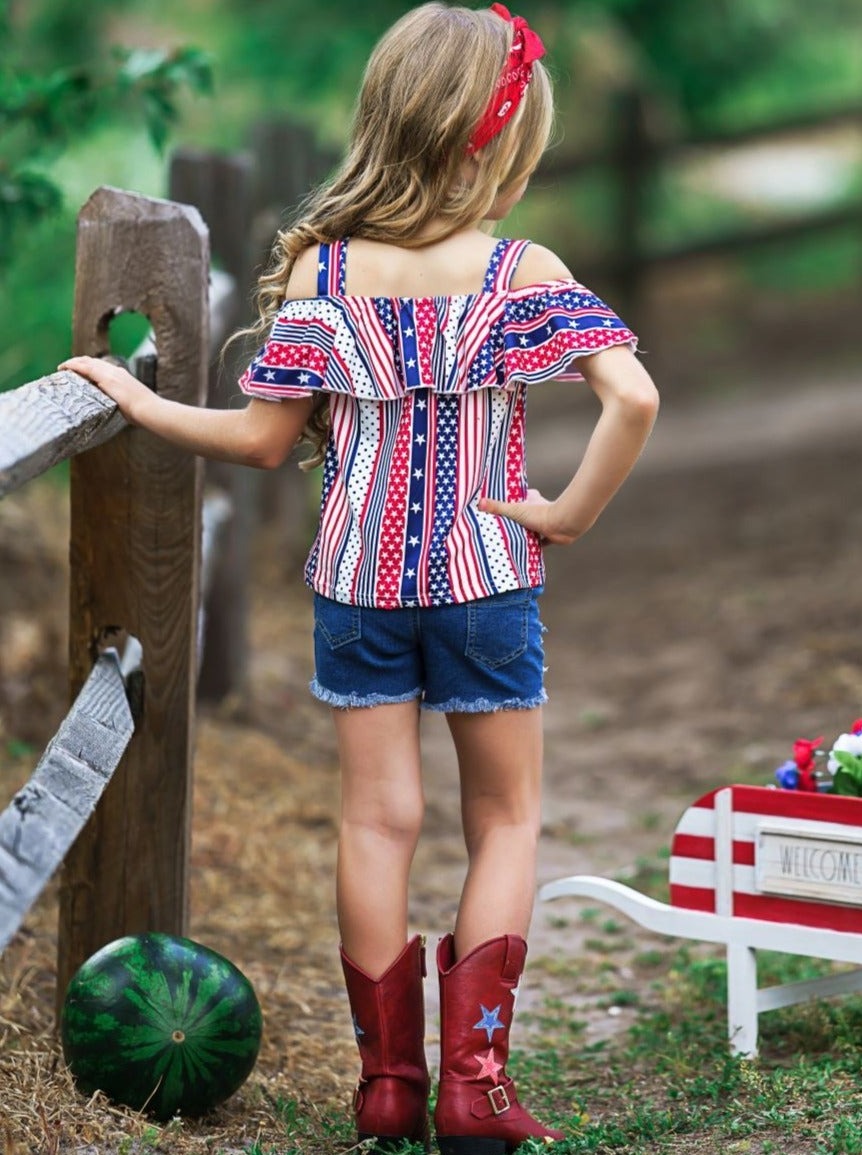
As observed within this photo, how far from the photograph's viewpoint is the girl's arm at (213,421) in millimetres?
2668

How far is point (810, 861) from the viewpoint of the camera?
2.92 meters

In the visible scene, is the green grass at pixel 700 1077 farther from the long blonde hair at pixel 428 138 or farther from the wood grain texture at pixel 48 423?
the long blonde hair at pixel 428 138

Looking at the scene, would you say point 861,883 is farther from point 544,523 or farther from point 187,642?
point 187,642

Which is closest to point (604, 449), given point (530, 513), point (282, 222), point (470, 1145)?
point (530, 513)

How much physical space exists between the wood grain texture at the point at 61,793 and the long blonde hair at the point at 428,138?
0.80 metres

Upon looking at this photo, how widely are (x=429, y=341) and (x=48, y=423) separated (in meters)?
0.59

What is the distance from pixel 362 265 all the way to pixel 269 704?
3683 millimetres

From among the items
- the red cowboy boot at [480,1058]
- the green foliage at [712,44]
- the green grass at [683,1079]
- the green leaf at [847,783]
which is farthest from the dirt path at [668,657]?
the green foliage at [712,44]

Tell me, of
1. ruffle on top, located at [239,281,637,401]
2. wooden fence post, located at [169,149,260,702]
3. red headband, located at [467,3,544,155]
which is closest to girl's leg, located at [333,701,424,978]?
ruffle on top, located at [239,281,637,401]

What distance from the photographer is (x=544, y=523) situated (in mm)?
2592

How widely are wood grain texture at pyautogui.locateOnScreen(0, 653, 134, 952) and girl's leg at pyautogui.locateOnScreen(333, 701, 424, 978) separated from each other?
0.38m

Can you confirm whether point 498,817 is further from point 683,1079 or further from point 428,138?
point 428,138

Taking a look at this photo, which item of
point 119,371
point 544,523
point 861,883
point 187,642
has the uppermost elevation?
point 119,371

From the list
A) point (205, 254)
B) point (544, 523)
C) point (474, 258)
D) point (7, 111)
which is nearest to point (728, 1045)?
point (544, 523)
